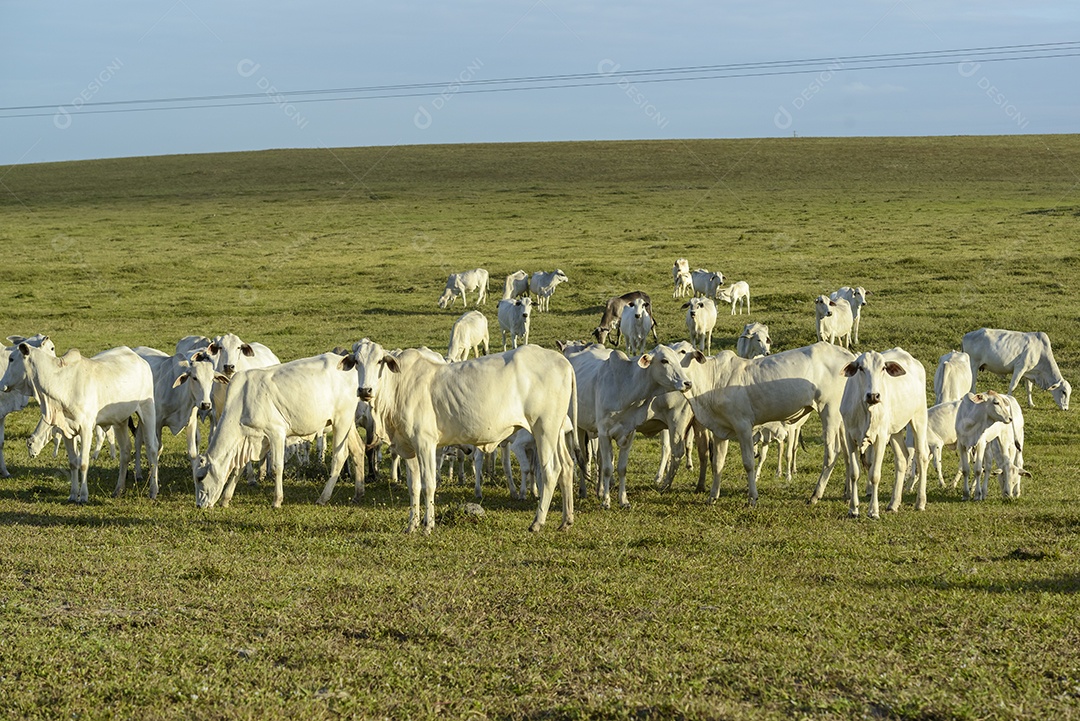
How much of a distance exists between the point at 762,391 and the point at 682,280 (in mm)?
24228

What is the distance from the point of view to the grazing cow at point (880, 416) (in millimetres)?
13055

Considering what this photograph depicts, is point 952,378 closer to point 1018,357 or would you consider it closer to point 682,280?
point 1018,357

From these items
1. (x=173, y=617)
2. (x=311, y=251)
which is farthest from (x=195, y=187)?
(x=173, y=617)

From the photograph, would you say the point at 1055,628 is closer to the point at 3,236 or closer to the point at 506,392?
the point at 506,392

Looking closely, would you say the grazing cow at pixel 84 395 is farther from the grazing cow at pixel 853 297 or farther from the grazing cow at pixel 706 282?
the grazing cow at pixel 706 282

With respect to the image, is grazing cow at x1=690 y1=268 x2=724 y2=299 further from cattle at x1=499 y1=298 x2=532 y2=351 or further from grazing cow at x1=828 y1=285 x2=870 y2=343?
cattle at x1=499 y1=298 x2=532 y2=351

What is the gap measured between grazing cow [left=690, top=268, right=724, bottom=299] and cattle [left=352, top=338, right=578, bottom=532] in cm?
2405

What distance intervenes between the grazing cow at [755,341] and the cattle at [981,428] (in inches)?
318

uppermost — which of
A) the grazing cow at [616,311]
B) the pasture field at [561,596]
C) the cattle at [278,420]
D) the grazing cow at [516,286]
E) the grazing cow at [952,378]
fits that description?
the grazing cow at [516,286]

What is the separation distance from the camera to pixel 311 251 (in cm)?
5434

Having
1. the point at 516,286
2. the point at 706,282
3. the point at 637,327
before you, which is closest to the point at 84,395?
the point at 637,327

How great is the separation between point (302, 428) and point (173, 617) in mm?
5854

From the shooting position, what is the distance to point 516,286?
38.9 metres

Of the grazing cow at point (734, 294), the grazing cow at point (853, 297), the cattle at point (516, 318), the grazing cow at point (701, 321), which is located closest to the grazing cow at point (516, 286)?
the cattle at point (516, 318)
